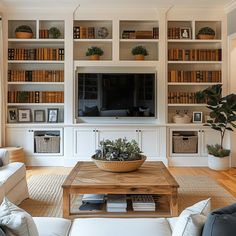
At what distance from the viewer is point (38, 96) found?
571cm

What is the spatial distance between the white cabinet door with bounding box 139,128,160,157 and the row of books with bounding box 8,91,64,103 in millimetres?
1601

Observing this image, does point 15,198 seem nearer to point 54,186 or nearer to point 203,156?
point 54,186

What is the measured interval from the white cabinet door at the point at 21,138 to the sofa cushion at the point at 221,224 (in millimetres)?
4778

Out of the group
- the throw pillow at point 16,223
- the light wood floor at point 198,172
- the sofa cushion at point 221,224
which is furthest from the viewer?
the light wood floor at point 198,172

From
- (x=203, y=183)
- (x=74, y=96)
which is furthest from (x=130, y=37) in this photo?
(x=203, y=183)

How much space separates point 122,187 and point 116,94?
119 inches

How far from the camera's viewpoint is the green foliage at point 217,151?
5.34 m

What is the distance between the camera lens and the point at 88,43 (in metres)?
5.88

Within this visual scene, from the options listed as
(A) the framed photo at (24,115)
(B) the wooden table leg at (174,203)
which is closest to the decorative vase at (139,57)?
(A) the framed photo at (24,115)

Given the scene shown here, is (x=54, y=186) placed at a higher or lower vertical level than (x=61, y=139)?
Answer: lower

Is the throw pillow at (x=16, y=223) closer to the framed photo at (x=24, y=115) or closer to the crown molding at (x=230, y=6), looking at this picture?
the framed photo at (x=24, y=115)

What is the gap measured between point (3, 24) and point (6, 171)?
10.7 feet

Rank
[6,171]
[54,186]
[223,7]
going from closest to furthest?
1. [6,171]
2. [54,186]
3. [223,7]

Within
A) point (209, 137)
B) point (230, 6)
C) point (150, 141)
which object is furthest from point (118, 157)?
point (230, 6)
